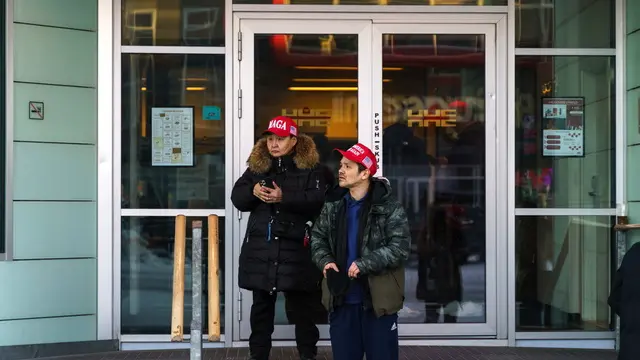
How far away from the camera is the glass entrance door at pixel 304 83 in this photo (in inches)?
263

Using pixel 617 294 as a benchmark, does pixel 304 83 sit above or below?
above

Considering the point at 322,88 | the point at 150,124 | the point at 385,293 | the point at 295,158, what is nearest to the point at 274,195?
the point at 295,158

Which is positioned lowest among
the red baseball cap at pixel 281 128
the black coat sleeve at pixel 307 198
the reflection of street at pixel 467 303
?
the reflection of street at pixel 467 303

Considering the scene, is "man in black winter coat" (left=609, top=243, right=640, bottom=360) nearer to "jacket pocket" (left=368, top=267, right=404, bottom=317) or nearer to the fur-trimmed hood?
"jacket pocket" (left=368, top=267, right=404, bottom=317)

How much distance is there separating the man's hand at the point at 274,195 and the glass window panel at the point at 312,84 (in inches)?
51.6

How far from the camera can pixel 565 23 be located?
6.91 m

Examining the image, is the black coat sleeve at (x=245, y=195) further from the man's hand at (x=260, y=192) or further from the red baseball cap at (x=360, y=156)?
the red baseball cap at (x=360, y=156)

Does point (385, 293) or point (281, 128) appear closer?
point (385, 293)

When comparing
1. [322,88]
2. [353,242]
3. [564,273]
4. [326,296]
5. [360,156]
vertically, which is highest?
[322,88]

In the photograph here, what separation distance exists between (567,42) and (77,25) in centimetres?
429

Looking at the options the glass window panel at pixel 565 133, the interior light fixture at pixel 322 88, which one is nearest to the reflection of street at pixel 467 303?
the glass window panel at pixel 565 133

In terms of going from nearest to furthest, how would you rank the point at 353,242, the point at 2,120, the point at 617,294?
the point at 353,242, the point at 617,294, the point at 2,120

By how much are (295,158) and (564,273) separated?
9.57ft

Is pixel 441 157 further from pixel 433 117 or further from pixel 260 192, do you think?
pixel 260 192
